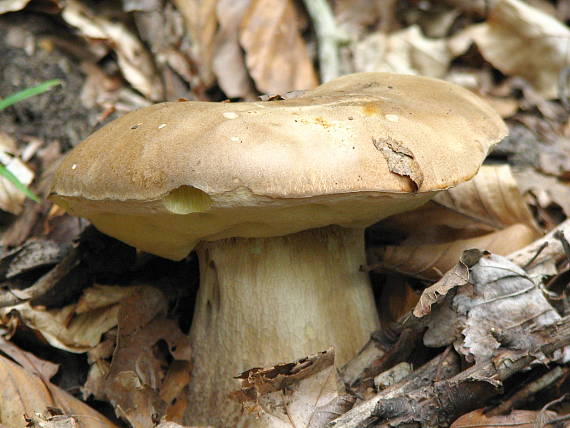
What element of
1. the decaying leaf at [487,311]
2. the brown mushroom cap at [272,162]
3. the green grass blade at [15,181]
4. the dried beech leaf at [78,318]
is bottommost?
the dried beech leaf at [78,318]

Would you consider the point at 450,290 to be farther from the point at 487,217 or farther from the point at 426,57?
the point at 426,57

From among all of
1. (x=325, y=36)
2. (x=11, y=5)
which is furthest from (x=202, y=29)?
(x=11, y=5)

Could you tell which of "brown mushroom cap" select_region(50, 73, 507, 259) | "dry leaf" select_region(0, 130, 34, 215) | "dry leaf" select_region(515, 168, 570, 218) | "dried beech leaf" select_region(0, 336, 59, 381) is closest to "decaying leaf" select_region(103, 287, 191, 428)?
"dried beech leaf" select_region(0, 336, 59, 381)

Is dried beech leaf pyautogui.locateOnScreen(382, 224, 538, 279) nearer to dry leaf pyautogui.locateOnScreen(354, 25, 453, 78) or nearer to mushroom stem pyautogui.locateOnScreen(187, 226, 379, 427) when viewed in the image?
mushroom stem pyautogui.locateOnScreen(187, 226, 379, 427)

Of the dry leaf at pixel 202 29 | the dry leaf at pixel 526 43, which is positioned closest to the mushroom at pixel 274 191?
the dry leaf at pixel 202 29

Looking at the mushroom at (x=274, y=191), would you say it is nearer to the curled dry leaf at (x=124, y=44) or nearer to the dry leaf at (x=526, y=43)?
the curled dry leaf at (x=124, y=44)

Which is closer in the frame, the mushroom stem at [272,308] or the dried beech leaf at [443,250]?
the mushroom stem at [272,308]

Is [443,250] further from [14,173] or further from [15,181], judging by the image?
[14,173]
